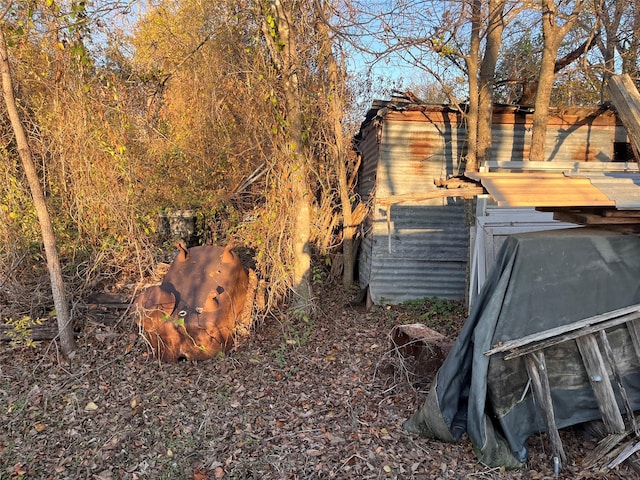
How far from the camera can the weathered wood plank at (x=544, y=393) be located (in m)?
3.30

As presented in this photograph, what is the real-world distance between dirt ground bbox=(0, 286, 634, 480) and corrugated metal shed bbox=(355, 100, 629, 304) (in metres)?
1.85

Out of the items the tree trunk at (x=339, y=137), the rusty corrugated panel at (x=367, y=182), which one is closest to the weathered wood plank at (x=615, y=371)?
the rusty corrugated panel at (x=367, y=182)

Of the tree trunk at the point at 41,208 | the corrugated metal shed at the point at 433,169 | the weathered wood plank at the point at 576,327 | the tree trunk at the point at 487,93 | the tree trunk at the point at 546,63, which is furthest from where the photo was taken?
the corrugated metal shed at the point at 433,169

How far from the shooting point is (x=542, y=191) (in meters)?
Answer: 3.17

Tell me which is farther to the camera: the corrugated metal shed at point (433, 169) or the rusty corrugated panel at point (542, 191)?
the corrugated metal shed at point (433, 169)

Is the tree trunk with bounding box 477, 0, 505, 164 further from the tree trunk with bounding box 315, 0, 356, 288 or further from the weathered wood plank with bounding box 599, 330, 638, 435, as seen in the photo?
the weathered wood plank with bounding box 599, 330, 638, 435

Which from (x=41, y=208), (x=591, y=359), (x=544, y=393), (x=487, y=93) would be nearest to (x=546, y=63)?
(x=487, y=93)

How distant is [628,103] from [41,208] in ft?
20.3

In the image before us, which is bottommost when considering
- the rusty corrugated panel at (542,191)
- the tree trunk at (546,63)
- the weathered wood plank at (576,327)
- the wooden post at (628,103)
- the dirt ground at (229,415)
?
the dirt ground at (229,415)

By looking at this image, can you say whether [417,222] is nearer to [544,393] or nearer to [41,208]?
[544,393]

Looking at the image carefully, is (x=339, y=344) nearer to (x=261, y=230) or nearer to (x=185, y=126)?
(x=261, y=230)

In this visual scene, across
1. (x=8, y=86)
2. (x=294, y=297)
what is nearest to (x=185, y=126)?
(x=8, y=86)

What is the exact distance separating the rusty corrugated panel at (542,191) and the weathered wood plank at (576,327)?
975mm

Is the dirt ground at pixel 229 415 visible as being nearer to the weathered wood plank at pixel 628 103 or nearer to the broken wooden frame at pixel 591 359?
the broken wooden frame at pixel 591 359
